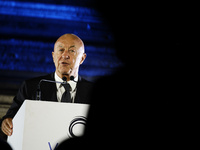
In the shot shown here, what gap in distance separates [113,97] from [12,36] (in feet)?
10.6

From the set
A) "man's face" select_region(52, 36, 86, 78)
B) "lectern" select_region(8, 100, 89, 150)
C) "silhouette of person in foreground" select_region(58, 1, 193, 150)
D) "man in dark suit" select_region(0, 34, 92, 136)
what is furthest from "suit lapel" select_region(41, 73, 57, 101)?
"silhouette of person in foreground" select_region(58, 1, 193, 150)

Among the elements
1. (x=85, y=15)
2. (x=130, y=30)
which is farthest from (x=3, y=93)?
(x=130, y=30)

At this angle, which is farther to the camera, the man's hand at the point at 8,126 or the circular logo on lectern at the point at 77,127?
the man's hand at the point at 8,126

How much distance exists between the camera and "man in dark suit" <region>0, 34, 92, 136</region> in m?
2.25

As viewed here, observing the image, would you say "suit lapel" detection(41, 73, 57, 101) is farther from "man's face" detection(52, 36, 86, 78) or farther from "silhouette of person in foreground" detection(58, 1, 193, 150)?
"silhouette of person in foreground" detection(58, 1, 193, 150)

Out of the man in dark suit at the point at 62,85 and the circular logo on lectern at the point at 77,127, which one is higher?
the man in dark suit at the point at 62,85

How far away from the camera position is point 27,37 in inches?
148

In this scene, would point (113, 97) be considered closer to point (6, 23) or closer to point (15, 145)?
point (15, 145)

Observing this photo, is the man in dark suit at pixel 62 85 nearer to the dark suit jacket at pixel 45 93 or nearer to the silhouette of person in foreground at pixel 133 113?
the dark suit jacket at pixel 45 93

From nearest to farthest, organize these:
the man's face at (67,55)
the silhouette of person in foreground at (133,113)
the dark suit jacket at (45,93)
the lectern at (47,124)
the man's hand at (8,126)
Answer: the silhouette of person in foreground at (133,113), the lectern at (47,124), the man's hand at (8,126), the dark suit jacket at (45,93), the man's face at (67,55)

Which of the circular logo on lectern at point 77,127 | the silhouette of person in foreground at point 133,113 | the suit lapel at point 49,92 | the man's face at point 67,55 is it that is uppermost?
the man's face at point 67,55

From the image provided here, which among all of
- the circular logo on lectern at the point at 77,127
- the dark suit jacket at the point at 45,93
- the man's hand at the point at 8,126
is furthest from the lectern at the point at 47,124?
the dark suit jacket at the point at 45,93

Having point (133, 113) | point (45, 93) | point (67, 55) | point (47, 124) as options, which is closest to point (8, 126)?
point (47, 124)

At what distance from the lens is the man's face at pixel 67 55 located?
2623 mm
